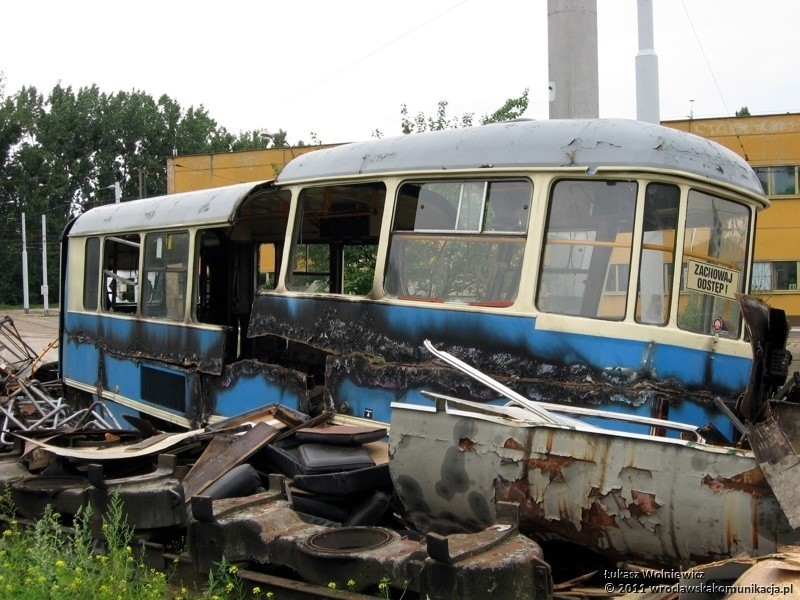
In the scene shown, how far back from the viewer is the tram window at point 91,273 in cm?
1080

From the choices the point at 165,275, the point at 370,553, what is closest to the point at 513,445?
the point at 370,553

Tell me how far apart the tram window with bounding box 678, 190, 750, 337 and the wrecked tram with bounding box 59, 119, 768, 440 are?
0.05 feet

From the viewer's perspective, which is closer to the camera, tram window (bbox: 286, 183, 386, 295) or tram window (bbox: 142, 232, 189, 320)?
tram window (bbox: 286, 183, 386, 295)

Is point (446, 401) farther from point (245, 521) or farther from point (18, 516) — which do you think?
point (18, 516)

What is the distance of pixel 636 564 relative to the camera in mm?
4832

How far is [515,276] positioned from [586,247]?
0.51 meters

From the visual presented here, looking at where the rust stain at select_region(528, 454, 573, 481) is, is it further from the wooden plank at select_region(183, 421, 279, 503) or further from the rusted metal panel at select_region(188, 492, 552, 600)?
the wooden plank at select_region(183, 421, 279, 503)

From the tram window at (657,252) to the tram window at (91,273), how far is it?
7136 millimetres

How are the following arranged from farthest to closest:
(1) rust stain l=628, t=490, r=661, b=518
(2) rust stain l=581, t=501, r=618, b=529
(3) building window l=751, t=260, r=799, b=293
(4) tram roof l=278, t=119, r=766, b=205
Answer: (3) building window l=751, t=260, r=799, b=293 < (4) tram roof l=278, t=119, r=766, b=205 < (2) rust stain l=581, t=501, r=618, b=529 < (1) rust stain l=628, t=490, r=661, b=518

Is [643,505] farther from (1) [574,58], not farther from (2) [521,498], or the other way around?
(1) [574,58]

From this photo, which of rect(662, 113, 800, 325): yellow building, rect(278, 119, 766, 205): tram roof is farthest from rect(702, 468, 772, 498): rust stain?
rect(662, 113, 800, 325): yellow building

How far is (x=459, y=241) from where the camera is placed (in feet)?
20.8

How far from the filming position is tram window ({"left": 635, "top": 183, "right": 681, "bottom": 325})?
572 centimetres

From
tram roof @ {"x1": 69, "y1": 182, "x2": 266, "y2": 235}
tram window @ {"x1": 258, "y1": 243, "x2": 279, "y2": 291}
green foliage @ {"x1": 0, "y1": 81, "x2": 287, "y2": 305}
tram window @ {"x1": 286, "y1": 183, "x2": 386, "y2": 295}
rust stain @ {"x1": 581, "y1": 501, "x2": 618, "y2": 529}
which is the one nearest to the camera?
rust stain @ {"x1": 581, "y1": 501, "x2": 618, "y2": 529}
